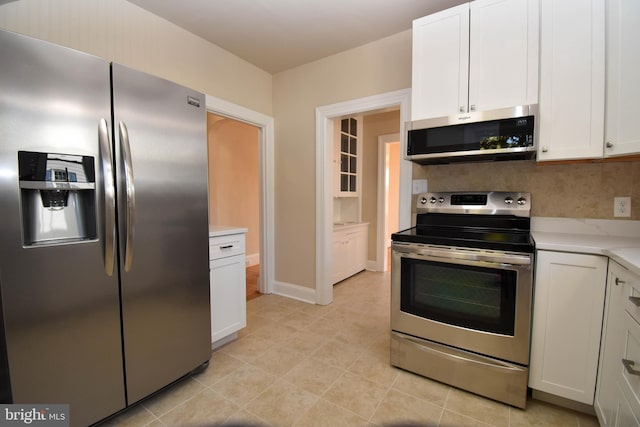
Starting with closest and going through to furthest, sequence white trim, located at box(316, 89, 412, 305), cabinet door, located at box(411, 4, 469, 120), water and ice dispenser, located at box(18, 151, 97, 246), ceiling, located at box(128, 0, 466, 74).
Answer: water and ice dispenser, located at box(18, 151, 97, 246)
cabinet door, located at box(411, 4, 469, 120)
ceiling, located at box(128, 0, 466, 74)
white trim, located at box(316, 89, 412, 305)

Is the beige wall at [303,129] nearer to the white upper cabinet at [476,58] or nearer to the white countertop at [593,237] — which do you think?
the white upper cabinet at [476,58]

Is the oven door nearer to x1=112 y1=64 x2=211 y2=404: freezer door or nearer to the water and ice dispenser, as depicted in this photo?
x1=112 y1=64 x2=211 y2=404: freezer door

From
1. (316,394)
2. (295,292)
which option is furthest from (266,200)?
(316,394)

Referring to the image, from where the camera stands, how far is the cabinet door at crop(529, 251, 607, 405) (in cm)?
141

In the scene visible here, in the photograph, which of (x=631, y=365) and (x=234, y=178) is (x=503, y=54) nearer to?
(x=631, y=365)

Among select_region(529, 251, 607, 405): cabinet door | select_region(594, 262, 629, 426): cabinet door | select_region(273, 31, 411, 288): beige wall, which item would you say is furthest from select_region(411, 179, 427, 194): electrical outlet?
select_region(594, 262, 629, 426): cabinet door

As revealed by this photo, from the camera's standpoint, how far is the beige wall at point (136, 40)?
68.7 inches

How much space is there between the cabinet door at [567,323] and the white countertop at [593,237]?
45 millimetres

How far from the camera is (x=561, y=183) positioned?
6.27 ft

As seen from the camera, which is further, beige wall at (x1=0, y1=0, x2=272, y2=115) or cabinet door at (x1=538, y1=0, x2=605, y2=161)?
beige wall at (x1=0, y1=0, x2=272, y2=115)

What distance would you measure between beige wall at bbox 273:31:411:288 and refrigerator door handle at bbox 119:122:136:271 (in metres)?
1.95

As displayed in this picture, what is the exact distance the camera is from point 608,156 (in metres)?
1.55

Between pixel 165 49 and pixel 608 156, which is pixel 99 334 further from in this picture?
pixel 608 156

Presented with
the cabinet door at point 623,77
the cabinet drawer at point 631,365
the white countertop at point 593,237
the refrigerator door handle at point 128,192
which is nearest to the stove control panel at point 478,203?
the white countertop at point 593,237
